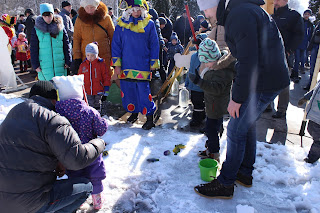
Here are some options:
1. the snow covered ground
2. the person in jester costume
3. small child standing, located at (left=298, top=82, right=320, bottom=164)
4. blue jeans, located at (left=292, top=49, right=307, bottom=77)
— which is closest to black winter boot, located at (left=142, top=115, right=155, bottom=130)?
the person in jester costume

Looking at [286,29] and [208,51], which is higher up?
[286,29]

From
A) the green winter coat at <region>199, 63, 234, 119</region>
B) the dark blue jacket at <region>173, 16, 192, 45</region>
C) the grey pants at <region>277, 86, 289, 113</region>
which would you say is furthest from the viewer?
the dark blue jacket at <region>173, 16, 192, 45</region>

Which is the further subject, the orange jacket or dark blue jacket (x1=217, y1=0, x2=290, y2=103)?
the orange jacket

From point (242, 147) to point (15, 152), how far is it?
1903 millimetres

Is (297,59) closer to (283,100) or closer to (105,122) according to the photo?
(283,100)

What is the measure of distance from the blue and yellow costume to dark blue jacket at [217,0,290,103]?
1.95 m

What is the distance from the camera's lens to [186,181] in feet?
9.57

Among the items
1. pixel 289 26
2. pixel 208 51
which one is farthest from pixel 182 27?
pixel 208 51

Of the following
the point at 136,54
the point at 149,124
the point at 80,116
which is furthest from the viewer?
the point at 149,124

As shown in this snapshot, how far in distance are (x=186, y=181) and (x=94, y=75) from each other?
2.34m

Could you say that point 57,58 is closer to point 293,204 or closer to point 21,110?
point 21,110

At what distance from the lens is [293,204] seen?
8.35 ft

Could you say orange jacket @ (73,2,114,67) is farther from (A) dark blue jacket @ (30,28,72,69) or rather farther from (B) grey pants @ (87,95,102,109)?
(B) grey pants @ (87,95,102,109)

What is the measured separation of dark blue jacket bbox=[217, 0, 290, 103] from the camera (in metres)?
2.04
